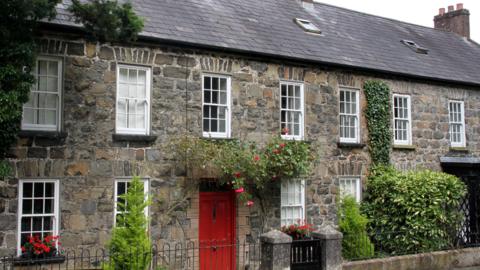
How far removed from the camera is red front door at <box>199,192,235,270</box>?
1432cm

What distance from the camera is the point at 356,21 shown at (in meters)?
21.8

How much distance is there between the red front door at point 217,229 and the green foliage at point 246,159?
0.62 metres

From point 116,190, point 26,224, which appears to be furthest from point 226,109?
point 26,224

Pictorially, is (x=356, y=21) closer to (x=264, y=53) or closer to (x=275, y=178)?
(x=264, y=53)

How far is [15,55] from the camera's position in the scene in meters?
10.6

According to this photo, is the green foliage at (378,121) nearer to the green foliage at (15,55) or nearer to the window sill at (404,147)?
the window sill at (404,147)

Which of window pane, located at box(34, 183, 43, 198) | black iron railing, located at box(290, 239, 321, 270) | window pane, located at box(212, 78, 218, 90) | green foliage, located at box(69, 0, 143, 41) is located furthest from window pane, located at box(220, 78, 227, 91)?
window pane, located at box(34, 183, 43, 198)

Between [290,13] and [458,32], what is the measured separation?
33.7ft

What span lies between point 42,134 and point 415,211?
32.9ft

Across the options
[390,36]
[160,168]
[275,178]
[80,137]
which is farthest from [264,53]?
[390,36]

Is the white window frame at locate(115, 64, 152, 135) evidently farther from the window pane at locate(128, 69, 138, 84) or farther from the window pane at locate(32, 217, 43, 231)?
the window pane at locate(32, 217, 43, 231)

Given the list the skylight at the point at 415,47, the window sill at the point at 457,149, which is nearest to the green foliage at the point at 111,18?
the window sill at the point at 457,149

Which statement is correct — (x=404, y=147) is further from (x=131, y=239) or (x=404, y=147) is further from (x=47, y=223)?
(x=47, y=223)

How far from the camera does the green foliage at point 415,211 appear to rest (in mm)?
15898
